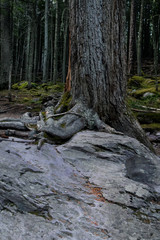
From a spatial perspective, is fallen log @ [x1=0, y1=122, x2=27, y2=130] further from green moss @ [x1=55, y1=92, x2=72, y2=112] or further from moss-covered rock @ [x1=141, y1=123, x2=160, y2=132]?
moss-covered rock @ [x1=141, y1=123, x2=160, y2=132]

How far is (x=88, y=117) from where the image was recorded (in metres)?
3.67

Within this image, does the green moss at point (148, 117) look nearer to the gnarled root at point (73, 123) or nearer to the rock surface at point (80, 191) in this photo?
the gnarled root at point (73, 123)

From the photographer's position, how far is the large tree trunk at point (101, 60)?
3.59 metres

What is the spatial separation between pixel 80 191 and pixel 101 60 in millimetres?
2486

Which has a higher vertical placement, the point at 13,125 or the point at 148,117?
the point at 13,125

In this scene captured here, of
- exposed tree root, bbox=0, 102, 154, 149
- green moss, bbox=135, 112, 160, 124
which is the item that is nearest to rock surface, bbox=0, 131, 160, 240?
exposed tree root, bbox=0, 102, 154, 149

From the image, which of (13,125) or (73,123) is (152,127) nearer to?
(73,123)

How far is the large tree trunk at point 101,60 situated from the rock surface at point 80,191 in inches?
35.2

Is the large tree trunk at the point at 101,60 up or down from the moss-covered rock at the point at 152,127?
up

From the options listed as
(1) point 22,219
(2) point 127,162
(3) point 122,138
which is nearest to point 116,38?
(3) point 122,138

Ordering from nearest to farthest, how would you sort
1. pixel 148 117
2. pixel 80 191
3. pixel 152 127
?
1. pixel 80 191
2. pixel 152 127
3. pixel 148 117

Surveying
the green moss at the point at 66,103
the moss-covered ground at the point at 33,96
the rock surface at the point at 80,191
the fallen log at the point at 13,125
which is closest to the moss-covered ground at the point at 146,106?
the green moss at the point at 66,103

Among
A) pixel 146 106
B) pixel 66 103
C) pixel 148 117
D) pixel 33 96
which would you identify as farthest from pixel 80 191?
pixel 33 96

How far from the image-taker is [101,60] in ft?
11.9
